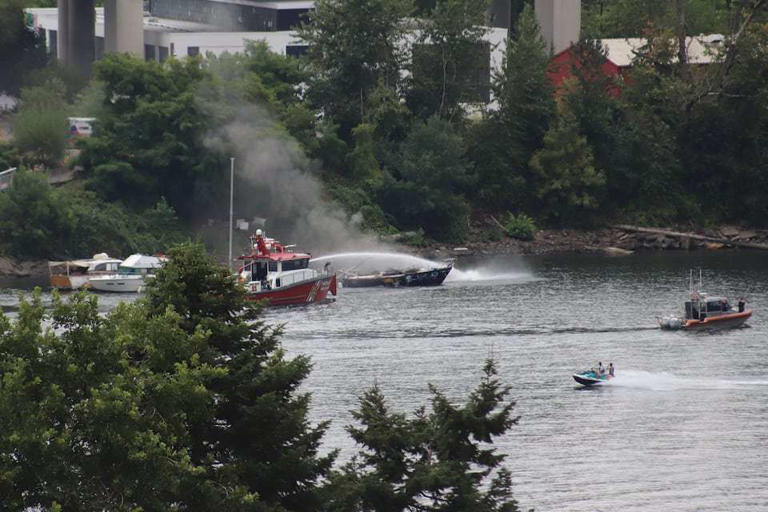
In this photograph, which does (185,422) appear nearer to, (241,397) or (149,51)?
(241,397)

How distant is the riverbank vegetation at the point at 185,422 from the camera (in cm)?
3080

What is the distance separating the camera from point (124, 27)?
119m

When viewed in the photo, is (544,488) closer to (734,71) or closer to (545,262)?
(545,262)

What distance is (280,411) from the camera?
35.2 m

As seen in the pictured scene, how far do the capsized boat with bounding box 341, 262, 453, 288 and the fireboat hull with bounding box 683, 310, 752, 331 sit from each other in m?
18.2

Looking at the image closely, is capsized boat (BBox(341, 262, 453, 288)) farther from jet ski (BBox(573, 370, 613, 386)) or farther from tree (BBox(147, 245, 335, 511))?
tree (BBox(147, 245, 335, 511))

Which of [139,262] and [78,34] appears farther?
[78,34]

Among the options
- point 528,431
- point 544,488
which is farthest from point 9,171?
point 544,488

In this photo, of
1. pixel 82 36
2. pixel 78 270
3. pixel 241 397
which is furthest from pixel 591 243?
pixel 241 397

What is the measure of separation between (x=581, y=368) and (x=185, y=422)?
1594 inches

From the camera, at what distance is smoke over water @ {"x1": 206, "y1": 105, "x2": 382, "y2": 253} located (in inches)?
4220

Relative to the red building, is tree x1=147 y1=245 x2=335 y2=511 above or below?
below

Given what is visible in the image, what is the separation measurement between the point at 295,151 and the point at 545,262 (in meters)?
17.2

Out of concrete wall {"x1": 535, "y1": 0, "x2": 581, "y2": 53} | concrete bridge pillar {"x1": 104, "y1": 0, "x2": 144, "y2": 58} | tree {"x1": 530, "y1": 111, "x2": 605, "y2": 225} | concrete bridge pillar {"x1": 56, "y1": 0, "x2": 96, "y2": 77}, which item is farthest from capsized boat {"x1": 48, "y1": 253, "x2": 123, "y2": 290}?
concrete wall {"x1": 535, "y1": 0, "x2": 581, "y2": 53}
